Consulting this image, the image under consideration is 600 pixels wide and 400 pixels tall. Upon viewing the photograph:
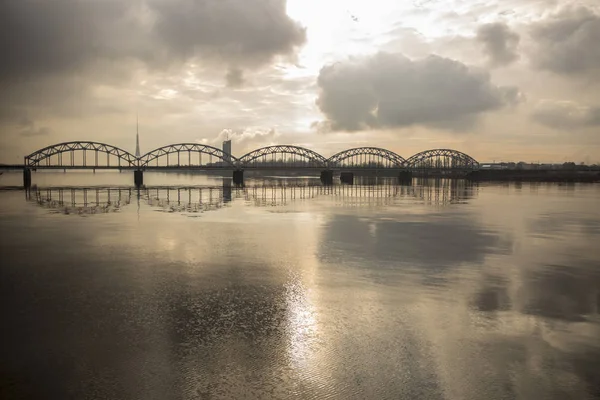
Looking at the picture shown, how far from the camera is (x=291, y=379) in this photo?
9008 millimetres

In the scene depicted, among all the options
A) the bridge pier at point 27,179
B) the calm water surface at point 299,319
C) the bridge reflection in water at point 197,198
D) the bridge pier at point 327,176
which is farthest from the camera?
the bridge pier at point 327,176

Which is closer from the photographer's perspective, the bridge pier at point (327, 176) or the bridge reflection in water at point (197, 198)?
the bridge reflection in water at point (197, 198)

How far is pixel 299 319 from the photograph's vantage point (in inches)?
492

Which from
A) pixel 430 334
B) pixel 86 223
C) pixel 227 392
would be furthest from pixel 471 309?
pixel 86 223

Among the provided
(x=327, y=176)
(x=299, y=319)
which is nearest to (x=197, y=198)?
(x=299, y=319)

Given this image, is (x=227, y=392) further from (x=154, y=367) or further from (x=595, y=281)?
(x=595, y=281)

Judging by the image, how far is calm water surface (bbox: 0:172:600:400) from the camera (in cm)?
893

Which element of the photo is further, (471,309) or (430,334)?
(471,309)

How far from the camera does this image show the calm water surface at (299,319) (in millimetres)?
8930

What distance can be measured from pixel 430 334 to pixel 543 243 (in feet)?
61.6

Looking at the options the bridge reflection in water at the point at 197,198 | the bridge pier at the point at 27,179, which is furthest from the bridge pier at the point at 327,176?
the bridge pier at the point at 27,179

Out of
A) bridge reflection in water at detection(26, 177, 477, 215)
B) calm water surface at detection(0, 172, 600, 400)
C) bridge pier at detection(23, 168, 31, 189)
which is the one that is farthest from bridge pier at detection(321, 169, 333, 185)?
calm water surface at detection(0, 172, 600, 400)

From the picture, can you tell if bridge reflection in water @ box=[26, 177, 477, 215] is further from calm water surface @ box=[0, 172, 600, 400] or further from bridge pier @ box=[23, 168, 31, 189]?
bridge pier @ box=[23, 168, 31, 189]

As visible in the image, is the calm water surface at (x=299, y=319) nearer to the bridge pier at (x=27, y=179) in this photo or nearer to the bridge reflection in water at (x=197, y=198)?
the bridge reflection in water at (x=197, y=198)
